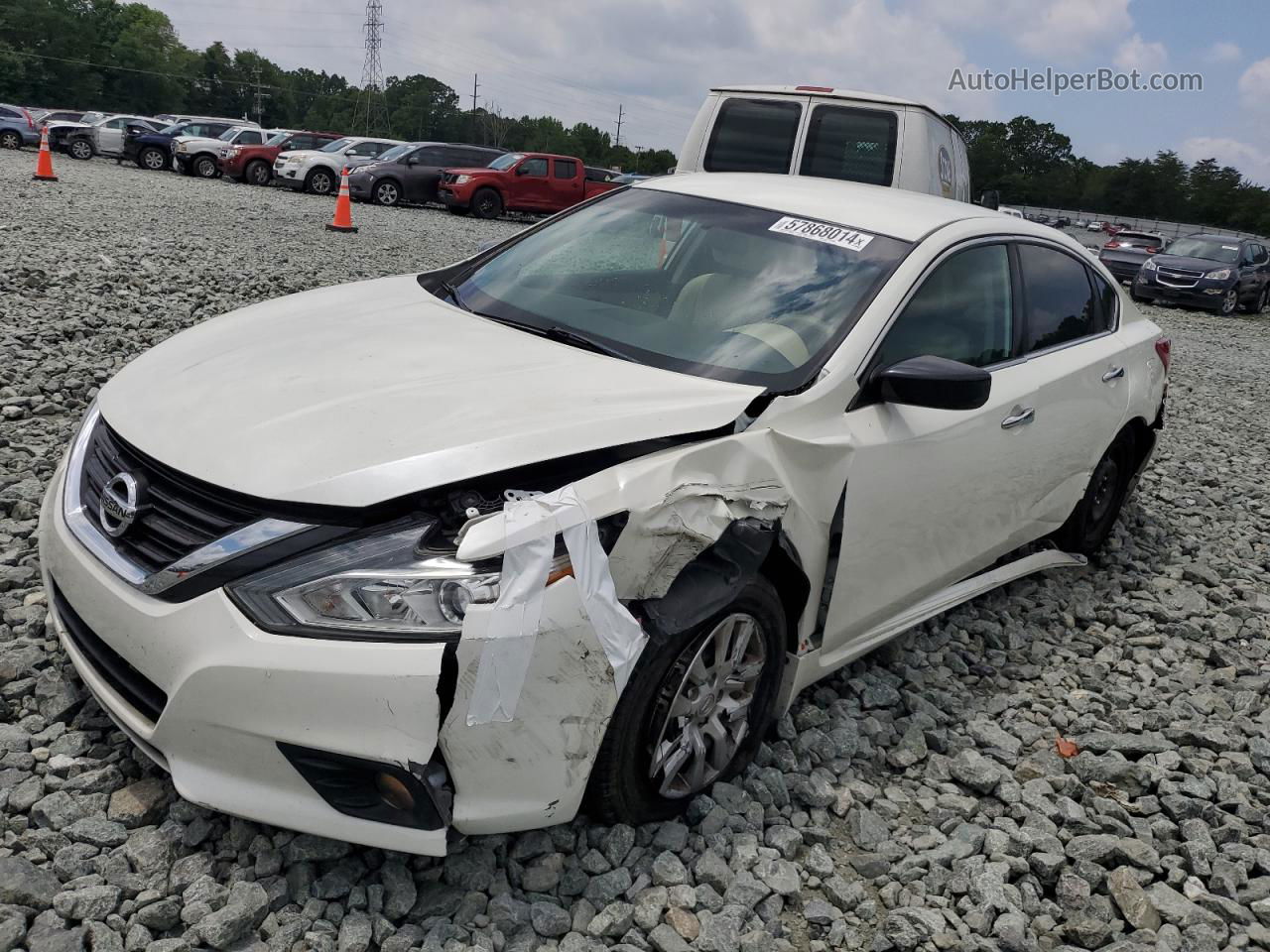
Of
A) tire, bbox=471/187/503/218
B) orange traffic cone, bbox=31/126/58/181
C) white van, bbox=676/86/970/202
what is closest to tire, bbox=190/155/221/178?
orange traffic cone, bbox=31/126/58/181

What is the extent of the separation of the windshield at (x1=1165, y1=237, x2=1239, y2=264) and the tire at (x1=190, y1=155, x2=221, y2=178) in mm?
21423

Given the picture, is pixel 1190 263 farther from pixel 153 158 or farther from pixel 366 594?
pixel 153 158

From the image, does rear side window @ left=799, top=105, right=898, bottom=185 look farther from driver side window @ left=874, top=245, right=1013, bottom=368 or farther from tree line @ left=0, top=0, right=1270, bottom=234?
tree line @ left=0, top=0, right=1270, bottom=234

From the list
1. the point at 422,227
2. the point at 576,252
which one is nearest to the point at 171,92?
the point at 422,227

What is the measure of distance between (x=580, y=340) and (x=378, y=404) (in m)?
0.78

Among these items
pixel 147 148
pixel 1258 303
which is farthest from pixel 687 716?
pixel 147 148

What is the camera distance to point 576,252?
3.92 m

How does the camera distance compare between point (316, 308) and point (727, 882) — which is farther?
point (316, 308)

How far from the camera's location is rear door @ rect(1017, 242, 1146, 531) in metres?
4.08

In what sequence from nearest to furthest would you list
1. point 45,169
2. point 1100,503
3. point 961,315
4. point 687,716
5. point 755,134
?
1. point 687,716
2. point 961,315
3. point 1100,503
4. point 755,134
5. point 45,169

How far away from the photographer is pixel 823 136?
848 centimetres

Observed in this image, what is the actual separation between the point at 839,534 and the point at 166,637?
1.74 metres

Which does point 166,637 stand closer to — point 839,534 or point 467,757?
point 467,757

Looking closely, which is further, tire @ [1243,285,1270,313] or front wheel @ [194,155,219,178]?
front wheel @ [194,155,219,178]
